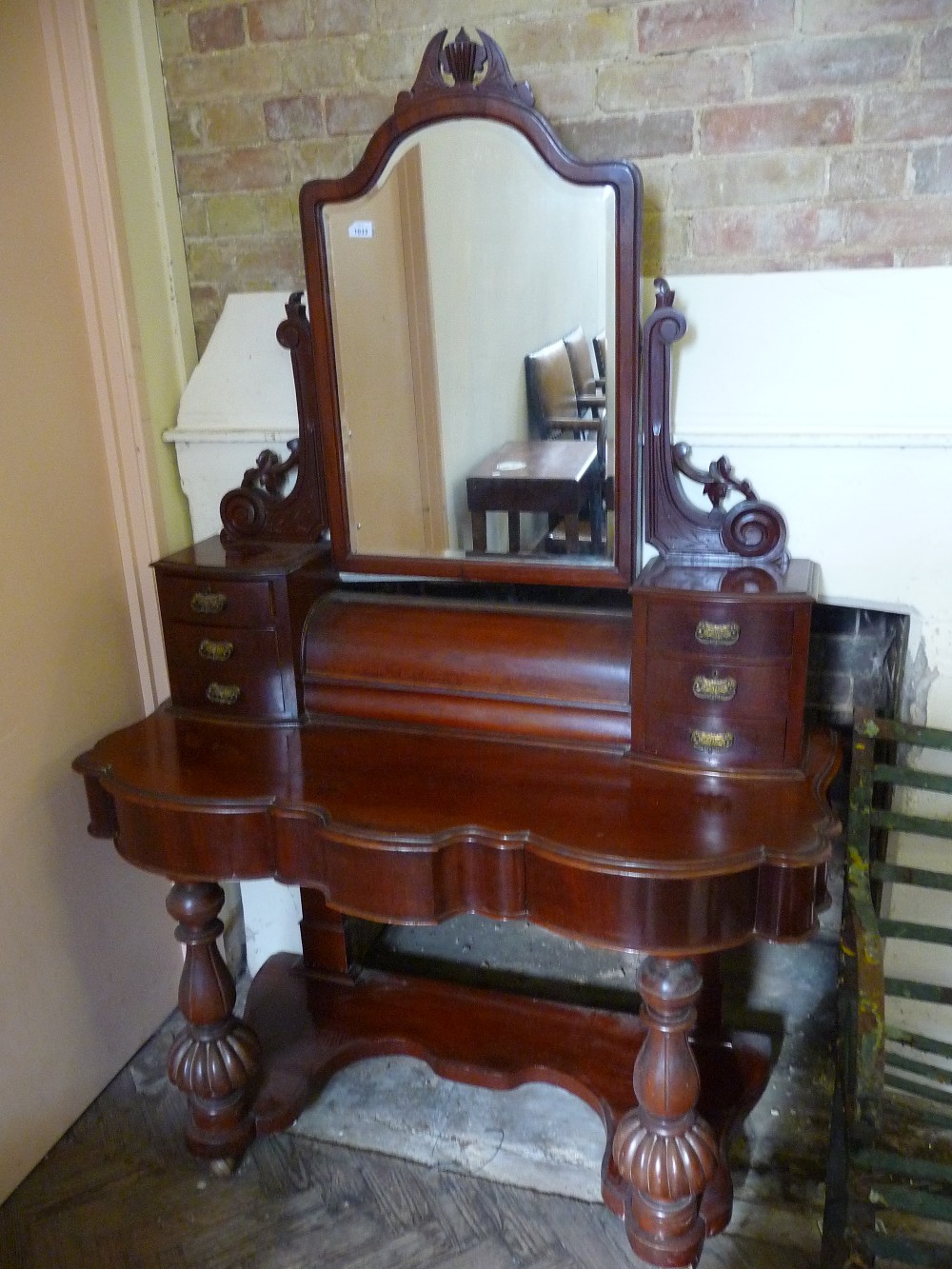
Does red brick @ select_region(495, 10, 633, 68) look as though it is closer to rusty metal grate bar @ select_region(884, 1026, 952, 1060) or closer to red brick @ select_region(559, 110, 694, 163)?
red brick @ select_region(559, 110, 694, 163)

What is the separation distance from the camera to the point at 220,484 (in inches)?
78.7

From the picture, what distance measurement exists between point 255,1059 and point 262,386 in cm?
131

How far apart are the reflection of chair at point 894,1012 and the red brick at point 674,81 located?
1.08 meters

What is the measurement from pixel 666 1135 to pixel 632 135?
1.66 metres

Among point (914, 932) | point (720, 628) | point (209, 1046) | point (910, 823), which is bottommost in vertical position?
point (209, 1046)

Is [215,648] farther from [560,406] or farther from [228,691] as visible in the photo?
[560,406]

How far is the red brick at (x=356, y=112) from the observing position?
1765 millimetres

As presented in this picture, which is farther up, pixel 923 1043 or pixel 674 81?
pixel 674 81

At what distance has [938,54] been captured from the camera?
1.49 meters

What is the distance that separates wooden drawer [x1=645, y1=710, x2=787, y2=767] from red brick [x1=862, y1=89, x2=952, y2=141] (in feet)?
3.13

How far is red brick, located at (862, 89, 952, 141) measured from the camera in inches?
59.5

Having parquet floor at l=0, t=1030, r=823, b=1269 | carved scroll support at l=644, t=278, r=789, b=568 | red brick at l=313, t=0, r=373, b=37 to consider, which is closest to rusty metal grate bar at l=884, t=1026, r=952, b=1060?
parquet floor at l=0, t=1030, r=823, b=1269

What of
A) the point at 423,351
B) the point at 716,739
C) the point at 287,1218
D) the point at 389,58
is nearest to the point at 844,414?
the point at 716,739

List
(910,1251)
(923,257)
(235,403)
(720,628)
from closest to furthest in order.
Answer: (910,1251), (720,628), (923,257), (235,403)
